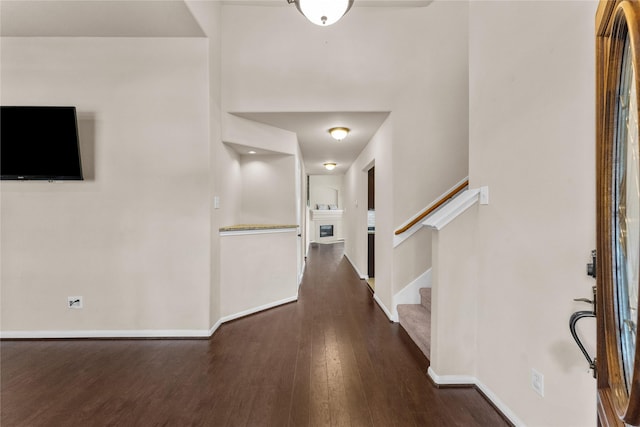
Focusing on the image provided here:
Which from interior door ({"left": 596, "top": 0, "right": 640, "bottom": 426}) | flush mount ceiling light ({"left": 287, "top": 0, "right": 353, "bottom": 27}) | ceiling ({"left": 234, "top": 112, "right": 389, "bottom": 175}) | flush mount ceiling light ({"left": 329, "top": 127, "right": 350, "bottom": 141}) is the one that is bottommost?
interior door ({"left": 596, "top": 0, "right": 640, "bottom": 426})

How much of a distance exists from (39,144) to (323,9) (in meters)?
2.78

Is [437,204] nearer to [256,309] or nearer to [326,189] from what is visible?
[256,309]

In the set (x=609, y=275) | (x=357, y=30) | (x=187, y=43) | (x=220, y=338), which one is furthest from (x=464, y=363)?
(x=187, y=43)

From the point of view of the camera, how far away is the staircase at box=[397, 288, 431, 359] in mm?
2328

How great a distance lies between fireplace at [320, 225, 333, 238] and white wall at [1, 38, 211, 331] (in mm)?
7421

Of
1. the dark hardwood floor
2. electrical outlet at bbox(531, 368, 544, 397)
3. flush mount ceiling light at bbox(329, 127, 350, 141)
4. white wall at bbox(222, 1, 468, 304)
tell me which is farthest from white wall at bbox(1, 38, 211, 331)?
electrical outlet at bbox(531, 368, 544, 397)

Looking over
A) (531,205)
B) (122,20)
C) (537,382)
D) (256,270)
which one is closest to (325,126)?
(256,270)

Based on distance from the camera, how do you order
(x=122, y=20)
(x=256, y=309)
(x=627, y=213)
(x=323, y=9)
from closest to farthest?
(x=627, y=213) → (x=323, y=9) → (x=122, y=20) → (x=256, y=309)

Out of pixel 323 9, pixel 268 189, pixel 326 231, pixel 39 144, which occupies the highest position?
pixel 323 9

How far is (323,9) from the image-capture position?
1.80m

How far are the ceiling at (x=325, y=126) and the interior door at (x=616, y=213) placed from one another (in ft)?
8.39

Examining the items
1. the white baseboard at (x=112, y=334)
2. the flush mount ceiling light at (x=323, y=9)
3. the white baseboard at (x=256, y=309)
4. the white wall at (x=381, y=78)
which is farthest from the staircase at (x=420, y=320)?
the flush mount ceiling light at (x=323, y=9)

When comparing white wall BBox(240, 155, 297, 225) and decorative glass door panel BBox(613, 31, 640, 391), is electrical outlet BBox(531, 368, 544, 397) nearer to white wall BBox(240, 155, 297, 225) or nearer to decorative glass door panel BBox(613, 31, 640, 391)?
decorative glass door panel BBox(613, 31, 640, 391)

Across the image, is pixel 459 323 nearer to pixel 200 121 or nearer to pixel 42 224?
pixel 200 121
